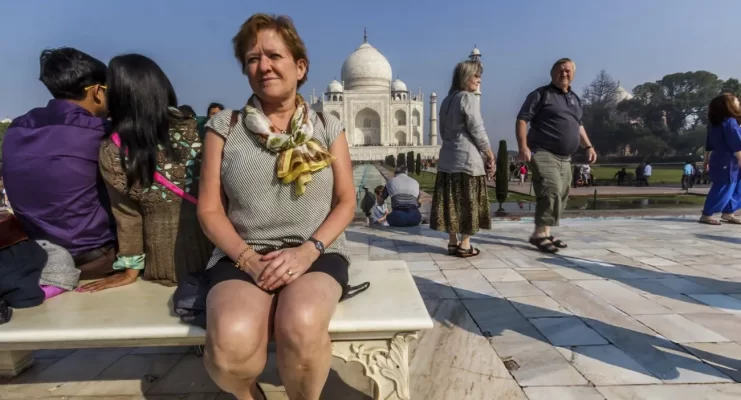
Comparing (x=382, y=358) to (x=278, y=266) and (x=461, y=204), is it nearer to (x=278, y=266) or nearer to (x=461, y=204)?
(x=278, y=266)

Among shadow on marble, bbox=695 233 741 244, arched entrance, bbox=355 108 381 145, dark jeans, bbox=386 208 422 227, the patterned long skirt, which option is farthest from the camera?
arched entrance, bbox=355 108 381 145

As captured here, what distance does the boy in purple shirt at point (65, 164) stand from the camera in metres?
1.78

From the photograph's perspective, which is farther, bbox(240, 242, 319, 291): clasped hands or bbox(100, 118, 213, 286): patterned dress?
bbox(100, 118, 213, 286): patterned dress

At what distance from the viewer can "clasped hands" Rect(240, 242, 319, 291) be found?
1.42m

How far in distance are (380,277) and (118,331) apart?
37.3 inches

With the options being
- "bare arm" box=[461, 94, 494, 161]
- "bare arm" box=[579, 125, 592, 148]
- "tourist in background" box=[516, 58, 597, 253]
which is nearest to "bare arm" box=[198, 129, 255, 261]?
"bare arm" box=[461, 94, 494, 161]

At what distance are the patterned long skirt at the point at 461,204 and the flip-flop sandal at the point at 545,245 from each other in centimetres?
54

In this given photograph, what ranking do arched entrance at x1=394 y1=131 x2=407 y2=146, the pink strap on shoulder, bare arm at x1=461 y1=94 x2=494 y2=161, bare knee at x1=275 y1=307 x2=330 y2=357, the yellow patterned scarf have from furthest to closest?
arched entrance at x1=394 y1=131 x2=407 y2=146
bare arm at x1=461 y1=94 x2=494 y2=161
the pink strap on shoulder
the yellow patterned scarf
bare knee at x1=275 y1=307 x2=330 y2=357

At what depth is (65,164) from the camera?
180 centimetres

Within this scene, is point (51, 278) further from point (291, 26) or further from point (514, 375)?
point (514, 375)

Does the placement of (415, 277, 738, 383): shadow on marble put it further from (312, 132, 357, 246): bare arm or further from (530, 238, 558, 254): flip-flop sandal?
(530, 238, 558, 254): flip-flop sandal

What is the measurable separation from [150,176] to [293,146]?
65cm

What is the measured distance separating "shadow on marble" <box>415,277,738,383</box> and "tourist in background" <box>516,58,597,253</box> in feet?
4.62

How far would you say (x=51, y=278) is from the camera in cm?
174
